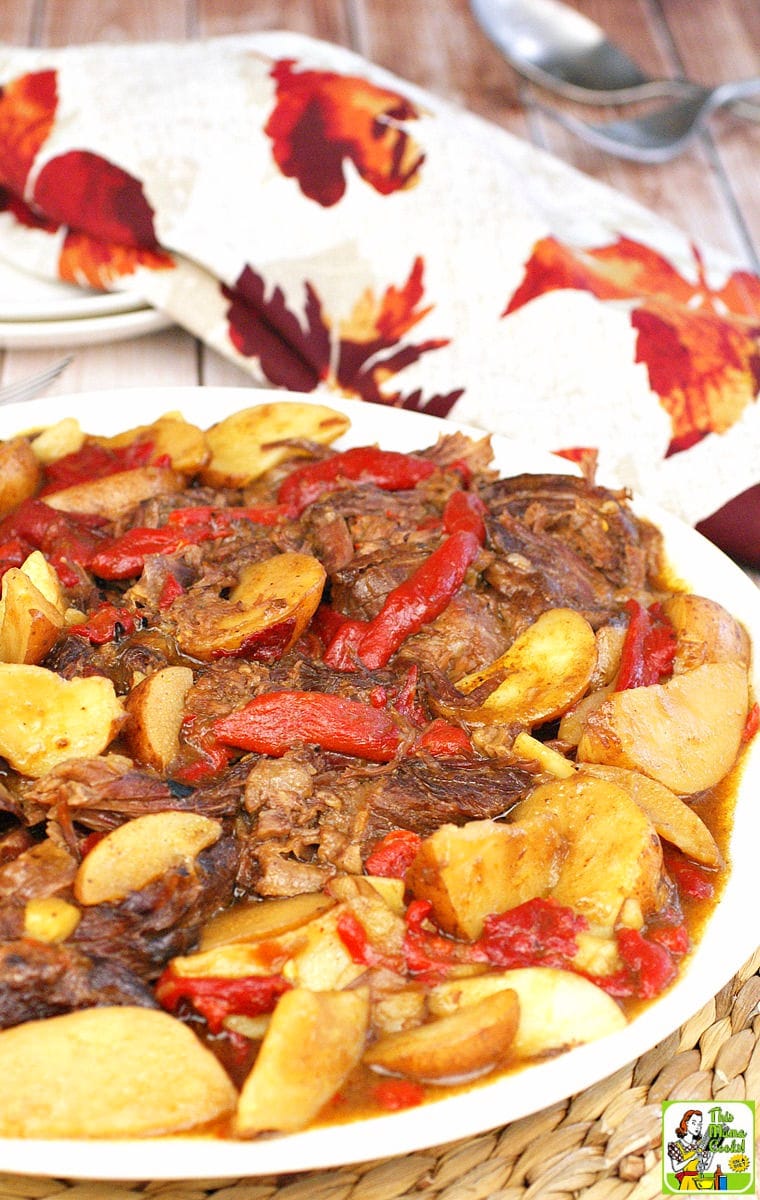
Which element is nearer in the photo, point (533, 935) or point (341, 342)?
point (533, 935)

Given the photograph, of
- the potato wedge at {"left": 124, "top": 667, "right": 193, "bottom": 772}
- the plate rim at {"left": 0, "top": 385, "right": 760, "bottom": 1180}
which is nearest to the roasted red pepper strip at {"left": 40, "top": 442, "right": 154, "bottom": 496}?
the potato wedge at {"left": 124, "top": 667, "right": 193, "bottom": 772}

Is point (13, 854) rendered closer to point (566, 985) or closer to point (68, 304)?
point (566, 985)

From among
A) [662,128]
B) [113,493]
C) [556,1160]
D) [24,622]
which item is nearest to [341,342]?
[113,493]

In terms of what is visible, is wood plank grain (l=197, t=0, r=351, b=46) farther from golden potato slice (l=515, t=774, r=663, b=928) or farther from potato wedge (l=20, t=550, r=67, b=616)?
golden potato slice (l=515, t=774, r=663, b=928)

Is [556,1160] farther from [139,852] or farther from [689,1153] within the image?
[139,852]

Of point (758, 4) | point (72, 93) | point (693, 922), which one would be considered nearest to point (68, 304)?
point (72, 93)
